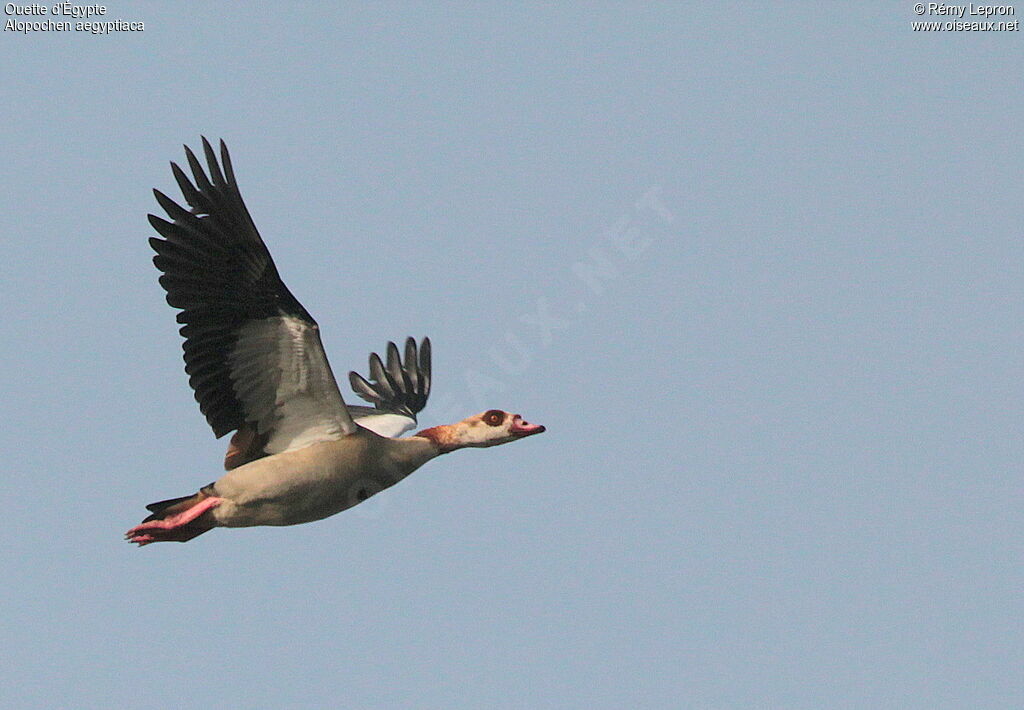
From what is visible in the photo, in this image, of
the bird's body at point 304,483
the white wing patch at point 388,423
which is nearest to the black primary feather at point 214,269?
the bird's body at point 304,483

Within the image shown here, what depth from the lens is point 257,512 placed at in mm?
11773

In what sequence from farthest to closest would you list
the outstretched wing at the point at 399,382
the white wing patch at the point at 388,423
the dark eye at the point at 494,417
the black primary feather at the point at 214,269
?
the outstretched wing at the point at 399,382 < the white wing patch at the point at 388,423 < the dark eye at the point at 494,417 < the black primary feather at the point at 214,269

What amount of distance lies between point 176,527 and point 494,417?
253cm

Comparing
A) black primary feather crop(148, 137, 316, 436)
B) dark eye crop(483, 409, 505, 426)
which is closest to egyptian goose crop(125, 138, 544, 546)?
black primary feather crop(148, 137, 316, 436)

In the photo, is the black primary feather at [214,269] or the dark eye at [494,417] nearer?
the black primary feather at [214,269]

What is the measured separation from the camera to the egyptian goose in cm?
1172

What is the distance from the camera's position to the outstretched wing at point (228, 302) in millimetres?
11695

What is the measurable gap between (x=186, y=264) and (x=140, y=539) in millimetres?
2019

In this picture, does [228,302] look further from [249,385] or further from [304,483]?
[304,483]

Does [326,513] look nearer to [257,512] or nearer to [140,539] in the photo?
[257,512]

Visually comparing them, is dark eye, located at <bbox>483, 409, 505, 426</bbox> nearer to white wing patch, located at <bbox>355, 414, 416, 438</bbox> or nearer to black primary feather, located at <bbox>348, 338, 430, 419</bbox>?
white wing patch, located at <bbox>355, 414, 416, 438</bbox>

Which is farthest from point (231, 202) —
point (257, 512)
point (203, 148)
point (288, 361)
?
point (257, 512)

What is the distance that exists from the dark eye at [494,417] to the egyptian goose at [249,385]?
0.80 metres

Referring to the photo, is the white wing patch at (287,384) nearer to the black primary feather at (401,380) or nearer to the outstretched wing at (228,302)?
the outstretched wing at (228,302)
